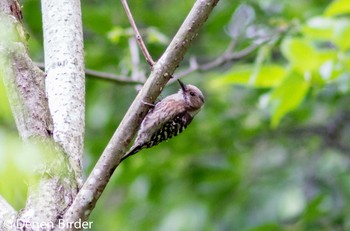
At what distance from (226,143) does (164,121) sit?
8.54 ft

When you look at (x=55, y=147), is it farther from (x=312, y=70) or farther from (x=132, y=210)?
(x=132, y=210)

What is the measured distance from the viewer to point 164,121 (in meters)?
3.41

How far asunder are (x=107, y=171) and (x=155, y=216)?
3727 mm

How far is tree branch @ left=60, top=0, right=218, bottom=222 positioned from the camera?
2.22 metres

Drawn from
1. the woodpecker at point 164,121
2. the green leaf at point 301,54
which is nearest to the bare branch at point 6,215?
the woodpecker at point 164,121

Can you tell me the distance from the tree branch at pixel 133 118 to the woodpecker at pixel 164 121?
100 centimetres

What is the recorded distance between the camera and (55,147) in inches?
92.0

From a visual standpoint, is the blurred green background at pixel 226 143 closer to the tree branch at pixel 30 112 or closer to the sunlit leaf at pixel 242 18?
the sunlit leaf at pixel 242 18

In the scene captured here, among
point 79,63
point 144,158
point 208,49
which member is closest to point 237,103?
point 208,49

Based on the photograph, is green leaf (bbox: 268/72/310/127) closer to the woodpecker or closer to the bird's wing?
the woodpecker

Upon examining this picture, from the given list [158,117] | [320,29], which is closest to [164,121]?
[158,117]

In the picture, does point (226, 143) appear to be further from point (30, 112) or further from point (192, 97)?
point (30, 112)

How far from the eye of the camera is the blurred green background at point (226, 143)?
18.0 ft

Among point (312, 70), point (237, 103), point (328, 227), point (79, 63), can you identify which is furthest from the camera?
point (237, 103)
